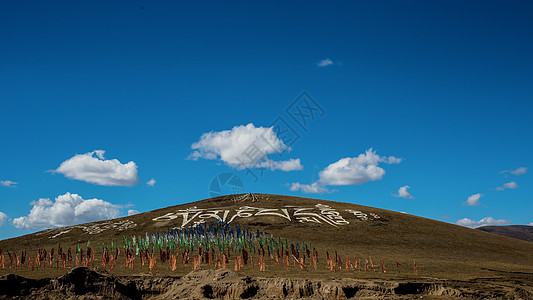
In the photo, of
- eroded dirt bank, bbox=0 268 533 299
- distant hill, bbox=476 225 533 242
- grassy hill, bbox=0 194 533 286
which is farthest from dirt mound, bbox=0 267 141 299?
distant hill, bbox=476 225 533 242

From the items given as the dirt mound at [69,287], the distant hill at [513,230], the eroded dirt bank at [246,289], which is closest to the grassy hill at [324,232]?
the eroded dirt bank at [246,289]

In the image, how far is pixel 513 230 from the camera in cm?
10106

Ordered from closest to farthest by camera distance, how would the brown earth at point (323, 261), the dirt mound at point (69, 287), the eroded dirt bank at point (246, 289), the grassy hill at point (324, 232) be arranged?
the dirt mound at point (69, 287)
the eroded dirt bank at point (246, 289)
the brown earth at point (323, 261)
the grassy hill at point (324, 232)

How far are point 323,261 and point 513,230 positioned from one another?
10711 cm

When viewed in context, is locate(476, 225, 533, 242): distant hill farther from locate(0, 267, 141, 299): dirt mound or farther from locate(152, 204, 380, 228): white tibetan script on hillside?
locate(0, 267, 141, 299): dirt mound

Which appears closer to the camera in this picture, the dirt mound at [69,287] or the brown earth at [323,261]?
the dirt mound at [69,287]

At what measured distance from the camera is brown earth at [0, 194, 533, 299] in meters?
11.2

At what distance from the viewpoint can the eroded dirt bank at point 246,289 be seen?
10703 millimetres

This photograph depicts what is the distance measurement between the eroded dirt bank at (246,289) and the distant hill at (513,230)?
101 m

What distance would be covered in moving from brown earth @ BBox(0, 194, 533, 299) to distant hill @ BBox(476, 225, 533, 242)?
243 ft

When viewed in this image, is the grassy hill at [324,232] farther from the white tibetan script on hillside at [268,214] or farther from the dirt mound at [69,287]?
the dirt mound at [69,287]

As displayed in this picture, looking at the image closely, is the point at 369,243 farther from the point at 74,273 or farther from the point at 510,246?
the point at 74,273

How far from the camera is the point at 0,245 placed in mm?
35219

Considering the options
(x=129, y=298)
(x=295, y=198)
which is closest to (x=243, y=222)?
(x=295, y=198)
